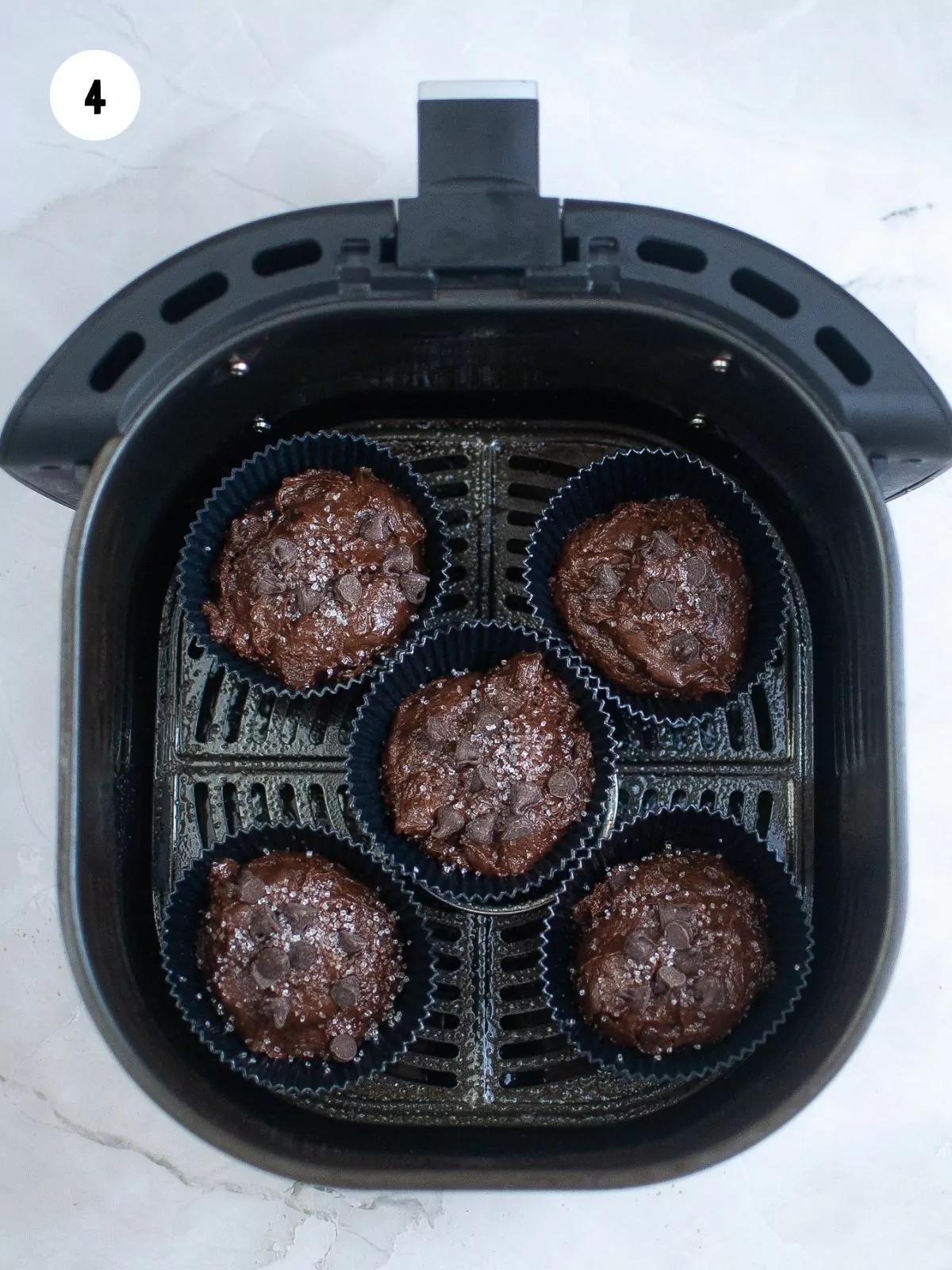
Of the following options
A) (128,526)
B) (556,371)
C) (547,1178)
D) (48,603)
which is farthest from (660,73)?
(547,1178)

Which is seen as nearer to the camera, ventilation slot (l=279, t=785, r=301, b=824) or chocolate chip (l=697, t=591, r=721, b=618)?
chocolate chip (l=697, t=591, r=721, b=618)

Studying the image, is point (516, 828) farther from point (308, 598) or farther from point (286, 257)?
point (286, 257)

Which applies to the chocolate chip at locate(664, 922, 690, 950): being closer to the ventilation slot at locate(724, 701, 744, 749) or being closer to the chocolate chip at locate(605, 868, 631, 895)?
the chocolate chip at locate(605, 868, 631, 895)

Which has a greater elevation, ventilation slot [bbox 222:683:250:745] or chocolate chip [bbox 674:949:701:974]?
ventilation slot [bbox 222:683:250:745]

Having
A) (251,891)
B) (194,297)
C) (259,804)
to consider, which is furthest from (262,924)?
(194,297)

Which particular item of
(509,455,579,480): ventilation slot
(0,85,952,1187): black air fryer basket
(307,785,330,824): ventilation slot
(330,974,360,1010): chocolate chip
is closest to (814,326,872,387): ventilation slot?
(0,85,952,1187): black air fryer basket

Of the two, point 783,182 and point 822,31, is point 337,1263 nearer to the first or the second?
point 783,182
